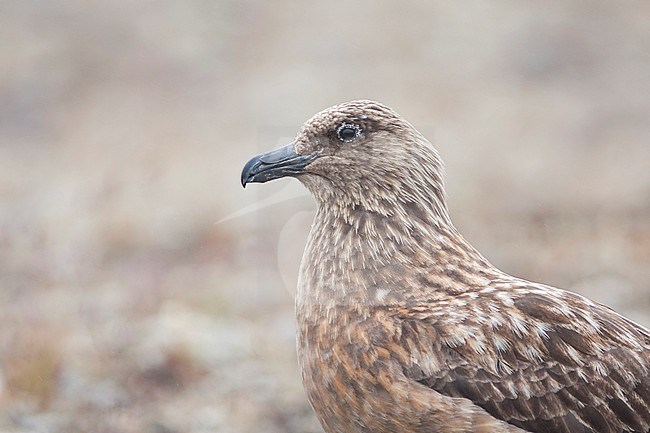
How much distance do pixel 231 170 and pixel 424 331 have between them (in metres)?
9.11

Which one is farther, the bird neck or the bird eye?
the bird eye

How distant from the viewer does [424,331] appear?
13.1ft

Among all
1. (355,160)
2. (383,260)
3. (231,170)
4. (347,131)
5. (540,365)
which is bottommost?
(540,365)

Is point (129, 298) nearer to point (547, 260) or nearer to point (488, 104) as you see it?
point (547, 260)

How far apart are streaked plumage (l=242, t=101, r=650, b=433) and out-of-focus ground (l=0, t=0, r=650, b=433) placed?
6.50ft

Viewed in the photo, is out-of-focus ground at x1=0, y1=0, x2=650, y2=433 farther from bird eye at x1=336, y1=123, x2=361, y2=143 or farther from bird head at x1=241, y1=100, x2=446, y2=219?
bird eye at x1=336, y1=123, x2=361, y2=143

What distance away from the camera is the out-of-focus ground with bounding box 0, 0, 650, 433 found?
6609mm

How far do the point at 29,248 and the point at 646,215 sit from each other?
5.79 metres

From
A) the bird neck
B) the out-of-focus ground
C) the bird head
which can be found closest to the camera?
→ the bird neck

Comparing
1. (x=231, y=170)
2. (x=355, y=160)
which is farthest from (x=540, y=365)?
(x=231, y=170)

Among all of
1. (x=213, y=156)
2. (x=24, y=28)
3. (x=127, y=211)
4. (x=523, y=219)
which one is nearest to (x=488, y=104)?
(x=213, y=156)

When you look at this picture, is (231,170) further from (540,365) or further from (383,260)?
(540,365)

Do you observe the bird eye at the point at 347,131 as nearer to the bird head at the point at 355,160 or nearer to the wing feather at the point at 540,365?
the bird head at the point at 355,160

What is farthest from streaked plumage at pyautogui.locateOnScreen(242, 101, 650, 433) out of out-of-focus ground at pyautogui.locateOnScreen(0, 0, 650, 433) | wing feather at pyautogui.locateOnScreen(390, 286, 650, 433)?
out-of-focus ground at pyautogui.locateOnScreen(0, 0, 650, 433)
